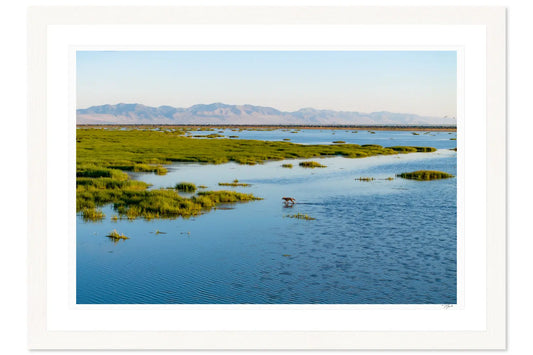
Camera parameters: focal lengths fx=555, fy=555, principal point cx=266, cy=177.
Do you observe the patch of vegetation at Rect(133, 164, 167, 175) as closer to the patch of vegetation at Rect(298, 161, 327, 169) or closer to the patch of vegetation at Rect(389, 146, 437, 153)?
the patch of vegetation at Rect(298, 161, 327, 169)

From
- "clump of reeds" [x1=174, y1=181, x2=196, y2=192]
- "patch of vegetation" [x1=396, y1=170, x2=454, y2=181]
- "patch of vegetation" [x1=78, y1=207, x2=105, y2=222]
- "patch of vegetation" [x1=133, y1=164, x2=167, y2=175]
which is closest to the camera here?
"patch of vegetation" [x1=78, y1=207, x2=105, y2=222]

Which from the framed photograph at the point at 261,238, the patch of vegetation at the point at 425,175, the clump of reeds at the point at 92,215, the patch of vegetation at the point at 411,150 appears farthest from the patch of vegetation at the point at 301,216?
the patch of vegetation at the point at 411,150

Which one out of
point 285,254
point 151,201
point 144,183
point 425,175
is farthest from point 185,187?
point 425,175

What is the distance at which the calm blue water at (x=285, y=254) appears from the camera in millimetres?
13969

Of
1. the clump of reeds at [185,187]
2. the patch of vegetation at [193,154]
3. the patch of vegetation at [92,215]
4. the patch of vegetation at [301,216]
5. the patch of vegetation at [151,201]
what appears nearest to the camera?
the patch of vegetation at [92,215]

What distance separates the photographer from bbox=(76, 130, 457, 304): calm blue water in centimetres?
1397

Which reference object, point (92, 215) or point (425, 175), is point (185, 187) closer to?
point (92, 215)

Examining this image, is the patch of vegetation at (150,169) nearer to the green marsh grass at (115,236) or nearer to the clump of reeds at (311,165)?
the clump of reeds at (311,165)

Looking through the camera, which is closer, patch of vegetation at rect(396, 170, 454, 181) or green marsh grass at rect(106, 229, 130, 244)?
green marsh grass at rect(106, 229, 130, 244)

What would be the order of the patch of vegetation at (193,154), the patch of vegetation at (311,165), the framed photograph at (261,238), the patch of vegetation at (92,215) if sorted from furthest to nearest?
the patch of vegetation at (311,165), the patch of vegetation at (193,154), the patch of vegetation at (92,215), the framed photograph at (261,238)

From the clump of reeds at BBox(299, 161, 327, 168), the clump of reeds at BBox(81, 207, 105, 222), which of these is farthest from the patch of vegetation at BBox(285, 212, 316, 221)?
the clump of reeds at BBox(299, 161, 327, 168)
